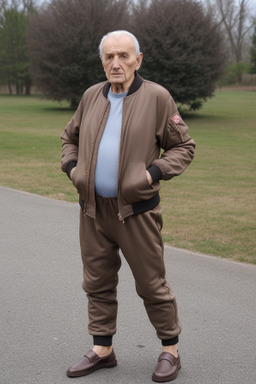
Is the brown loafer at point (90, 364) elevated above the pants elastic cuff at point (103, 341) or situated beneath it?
situated beneath

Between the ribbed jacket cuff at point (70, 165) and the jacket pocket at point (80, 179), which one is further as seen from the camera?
the ribbed jacket cuff at point (70, 165)

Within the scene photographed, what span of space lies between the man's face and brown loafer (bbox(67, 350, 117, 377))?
5.16ft

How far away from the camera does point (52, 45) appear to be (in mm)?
35625

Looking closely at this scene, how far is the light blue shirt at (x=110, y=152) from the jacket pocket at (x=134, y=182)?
73 mm

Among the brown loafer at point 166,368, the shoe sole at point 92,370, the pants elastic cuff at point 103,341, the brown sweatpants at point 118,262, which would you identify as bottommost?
the shoe sole at point 92,370

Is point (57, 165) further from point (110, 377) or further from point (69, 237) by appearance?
point (110, 377)

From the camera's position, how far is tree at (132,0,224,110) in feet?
93.0

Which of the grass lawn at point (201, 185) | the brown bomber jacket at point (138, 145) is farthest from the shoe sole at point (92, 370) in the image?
the grass lawn at point (201, 185)

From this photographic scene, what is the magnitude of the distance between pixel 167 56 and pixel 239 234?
22.5 metres

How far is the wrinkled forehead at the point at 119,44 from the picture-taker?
333cm

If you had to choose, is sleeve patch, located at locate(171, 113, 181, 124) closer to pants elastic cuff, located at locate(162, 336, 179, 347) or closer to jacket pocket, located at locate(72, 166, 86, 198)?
jacket pocket, located at locate(72, 166, 86, 198)

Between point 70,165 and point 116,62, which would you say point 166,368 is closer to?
point 70,165

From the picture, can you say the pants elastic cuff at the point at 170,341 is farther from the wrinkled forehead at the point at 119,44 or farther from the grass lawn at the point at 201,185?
the grass lawn at the point at 201,185

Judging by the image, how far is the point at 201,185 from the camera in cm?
1080
